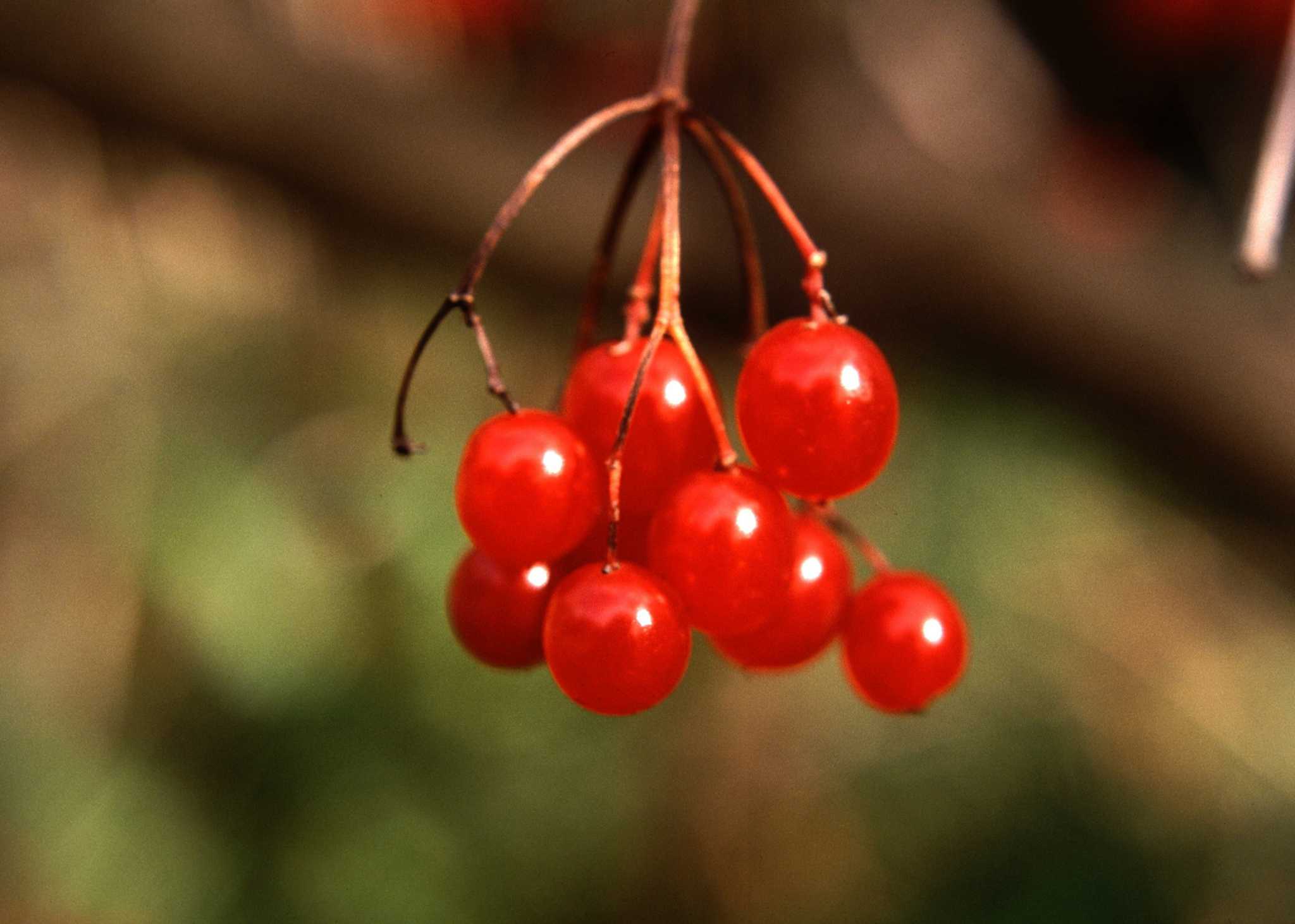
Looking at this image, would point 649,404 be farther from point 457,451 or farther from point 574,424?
point 457,451

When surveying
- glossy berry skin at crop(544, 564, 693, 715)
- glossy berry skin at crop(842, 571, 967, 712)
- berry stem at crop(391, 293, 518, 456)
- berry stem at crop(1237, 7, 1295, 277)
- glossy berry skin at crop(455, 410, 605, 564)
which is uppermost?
berry stem at crop(1237, 7, 1295, 277)

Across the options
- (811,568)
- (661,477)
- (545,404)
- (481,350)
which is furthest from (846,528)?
(545,404)

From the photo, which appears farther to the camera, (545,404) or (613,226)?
(545,404)

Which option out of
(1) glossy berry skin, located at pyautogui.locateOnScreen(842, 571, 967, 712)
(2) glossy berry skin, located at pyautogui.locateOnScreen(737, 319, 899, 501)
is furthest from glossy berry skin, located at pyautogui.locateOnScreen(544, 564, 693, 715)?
(1) glossy berry skin, located at pyautogui.locateOnScreen(842, 571, 967, 712)

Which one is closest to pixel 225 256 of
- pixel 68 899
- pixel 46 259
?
pixel 46 259

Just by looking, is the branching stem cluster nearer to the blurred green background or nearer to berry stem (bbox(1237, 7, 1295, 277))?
berry stem (bbox(1237, 7, 1295, 277))

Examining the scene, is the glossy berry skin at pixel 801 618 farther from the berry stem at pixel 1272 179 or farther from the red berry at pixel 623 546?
the berry stem at pixel 1272 179

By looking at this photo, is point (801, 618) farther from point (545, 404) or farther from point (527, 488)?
point (545, 404)
